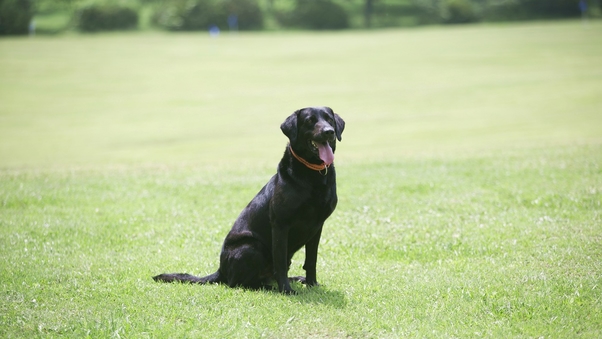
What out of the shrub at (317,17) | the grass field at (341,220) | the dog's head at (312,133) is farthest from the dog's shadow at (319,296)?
the shrub at (317,17)

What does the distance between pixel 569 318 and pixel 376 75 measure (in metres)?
46.5

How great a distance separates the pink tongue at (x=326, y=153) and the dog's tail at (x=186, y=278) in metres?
2.07

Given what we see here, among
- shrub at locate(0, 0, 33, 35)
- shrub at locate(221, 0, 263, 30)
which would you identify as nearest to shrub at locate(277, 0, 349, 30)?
shrub at locate(221, 0, 263, 30)

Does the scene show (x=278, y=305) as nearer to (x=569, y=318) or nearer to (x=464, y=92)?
(x=569, y=318)

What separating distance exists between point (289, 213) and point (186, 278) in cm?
164

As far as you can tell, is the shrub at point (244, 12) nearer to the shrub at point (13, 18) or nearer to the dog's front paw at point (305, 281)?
the shrub at point (13, 18)

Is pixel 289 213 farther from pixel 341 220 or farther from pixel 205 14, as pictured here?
pixel 205 14

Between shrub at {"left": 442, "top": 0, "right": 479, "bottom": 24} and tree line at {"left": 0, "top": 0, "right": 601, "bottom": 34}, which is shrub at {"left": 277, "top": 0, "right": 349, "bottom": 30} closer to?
tree line at {"left": 0, "top": 0, "right": 601, "bottom": 34}

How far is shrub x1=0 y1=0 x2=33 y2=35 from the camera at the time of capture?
82.7m

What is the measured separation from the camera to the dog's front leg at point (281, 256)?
24.0 ft

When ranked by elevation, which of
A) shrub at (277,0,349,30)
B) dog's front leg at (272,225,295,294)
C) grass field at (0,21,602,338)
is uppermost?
shrub at (277,0,349,30)

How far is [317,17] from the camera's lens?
311 feet

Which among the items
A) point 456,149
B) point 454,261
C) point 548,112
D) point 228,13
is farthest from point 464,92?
point 228,13

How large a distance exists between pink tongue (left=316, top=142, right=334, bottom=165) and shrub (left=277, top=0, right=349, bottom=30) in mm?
89341
